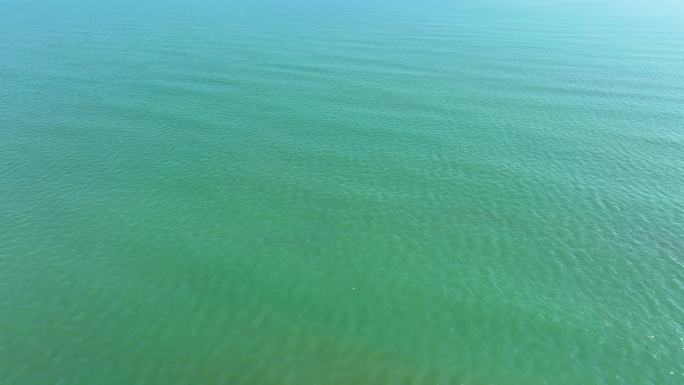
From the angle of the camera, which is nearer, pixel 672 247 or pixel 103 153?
pixel 672 247

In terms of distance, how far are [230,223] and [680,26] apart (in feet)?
437

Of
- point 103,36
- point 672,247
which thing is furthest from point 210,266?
point 103,36

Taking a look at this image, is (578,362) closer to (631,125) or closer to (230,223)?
(230,223)

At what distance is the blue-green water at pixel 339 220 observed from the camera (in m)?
29.4

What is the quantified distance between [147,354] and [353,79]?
61.9 m

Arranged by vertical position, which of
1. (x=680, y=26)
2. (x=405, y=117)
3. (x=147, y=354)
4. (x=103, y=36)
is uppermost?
(x=680, y=26)

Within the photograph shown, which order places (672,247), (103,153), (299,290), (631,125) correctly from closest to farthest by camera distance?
(299,290) < (672,247) < (103,153) < (631,125)

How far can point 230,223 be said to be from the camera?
42375mm

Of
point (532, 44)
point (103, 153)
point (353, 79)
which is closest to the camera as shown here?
point (103, 153)

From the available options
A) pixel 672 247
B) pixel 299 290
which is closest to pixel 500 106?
pixel 672 247

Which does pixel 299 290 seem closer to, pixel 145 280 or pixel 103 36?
pixel 145 280

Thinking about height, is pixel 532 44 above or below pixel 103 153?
above

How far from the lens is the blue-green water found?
29422mm

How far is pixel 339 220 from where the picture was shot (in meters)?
43.2
